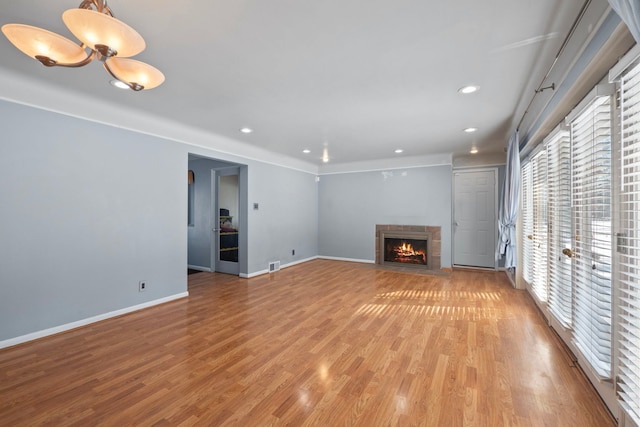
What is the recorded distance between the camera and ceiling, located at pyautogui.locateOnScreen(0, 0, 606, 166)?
5.57ft

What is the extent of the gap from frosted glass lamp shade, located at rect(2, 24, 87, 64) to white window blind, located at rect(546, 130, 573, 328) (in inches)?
145

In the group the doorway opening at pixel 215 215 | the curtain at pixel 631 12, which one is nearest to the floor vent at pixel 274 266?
the doorway opening at pixel 215 215

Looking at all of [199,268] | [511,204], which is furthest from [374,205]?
[199,268]

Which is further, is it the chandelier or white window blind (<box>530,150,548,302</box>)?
white window blind (<box>530,150,548,302</box>)

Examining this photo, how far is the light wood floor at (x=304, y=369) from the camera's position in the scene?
171 centimetres

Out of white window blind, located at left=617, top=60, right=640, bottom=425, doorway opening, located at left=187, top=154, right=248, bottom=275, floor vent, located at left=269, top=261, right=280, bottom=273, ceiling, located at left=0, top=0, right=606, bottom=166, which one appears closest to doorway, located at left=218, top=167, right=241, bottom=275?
doorway opening, located at left=187, top=154, right=248, bottom=275

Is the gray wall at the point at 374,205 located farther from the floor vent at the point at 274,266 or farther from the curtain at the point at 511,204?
the floor vent at the point at 274,266

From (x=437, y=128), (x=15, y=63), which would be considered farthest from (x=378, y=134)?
(x=15, y=63)

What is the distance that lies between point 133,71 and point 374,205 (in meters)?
5.68

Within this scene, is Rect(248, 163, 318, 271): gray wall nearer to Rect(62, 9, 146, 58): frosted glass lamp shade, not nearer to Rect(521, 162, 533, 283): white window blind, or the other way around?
Rect(62, 9, 146, 58): frosted glass lamp shade

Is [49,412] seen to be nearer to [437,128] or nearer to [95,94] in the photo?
[95,94]

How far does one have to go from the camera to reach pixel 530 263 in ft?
13.1

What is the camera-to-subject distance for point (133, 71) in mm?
1649

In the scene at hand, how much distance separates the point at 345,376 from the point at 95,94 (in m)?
3.76
